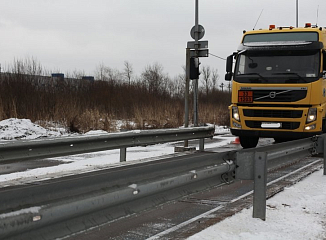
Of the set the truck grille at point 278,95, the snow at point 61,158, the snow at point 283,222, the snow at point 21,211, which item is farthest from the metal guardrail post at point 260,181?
the truck grille at point 278,95

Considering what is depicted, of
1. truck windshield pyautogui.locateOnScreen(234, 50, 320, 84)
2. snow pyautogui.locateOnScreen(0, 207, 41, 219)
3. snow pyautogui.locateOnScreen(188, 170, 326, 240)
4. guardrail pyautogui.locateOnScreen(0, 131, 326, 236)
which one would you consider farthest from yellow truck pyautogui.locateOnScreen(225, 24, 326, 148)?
snow pyautogui.locateOnScreen(0, 207, 41, 219)

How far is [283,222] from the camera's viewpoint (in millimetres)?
4570

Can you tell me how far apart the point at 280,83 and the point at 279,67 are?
444mm

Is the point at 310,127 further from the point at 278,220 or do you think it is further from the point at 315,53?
the point at 278,220

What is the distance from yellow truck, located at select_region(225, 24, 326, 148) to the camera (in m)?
10.3

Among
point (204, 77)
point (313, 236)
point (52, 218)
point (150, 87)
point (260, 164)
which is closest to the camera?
point (52, 218)

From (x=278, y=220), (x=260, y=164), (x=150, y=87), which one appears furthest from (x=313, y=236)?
(x=150, y=87)

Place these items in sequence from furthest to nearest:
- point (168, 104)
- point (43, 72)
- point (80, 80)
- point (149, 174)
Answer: point (80, 80) → point (168, 104) → point (43, 72) → point (149, 174)

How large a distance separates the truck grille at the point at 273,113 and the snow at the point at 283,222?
15.4 feet

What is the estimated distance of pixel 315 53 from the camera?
10.4 metres

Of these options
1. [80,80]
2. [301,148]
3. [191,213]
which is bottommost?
[191,213]

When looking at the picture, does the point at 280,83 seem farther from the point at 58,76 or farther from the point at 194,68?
the point at 58,76

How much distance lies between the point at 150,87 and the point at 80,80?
893cm

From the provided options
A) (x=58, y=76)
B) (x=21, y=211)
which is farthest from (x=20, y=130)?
(x=21, y=211)
